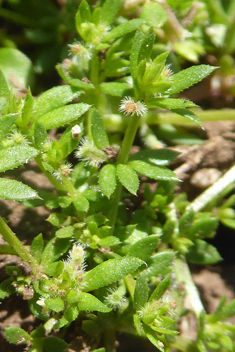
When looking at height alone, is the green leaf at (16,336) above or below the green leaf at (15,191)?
below

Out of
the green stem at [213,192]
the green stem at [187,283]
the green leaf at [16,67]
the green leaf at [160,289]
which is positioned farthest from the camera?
the green leaf at [16,67]

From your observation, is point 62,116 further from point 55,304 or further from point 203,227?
point 203,227

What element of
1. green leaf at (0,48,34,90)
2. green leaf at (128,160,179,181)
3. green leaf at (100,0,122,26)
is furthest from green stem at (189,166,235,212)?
green leaf at (0,48,34,90)

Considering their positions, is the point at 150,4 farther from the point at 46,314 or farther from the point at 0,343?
the point at 0,343

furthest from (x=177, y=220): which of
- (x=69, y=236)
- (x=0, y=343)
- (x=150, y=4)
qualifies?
(x=150, y=4)

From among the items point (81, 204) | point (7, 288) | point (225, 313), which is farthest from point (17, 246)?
point (225, 313)

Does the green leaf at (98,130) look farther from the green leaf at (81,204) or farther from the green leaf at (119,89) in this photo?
the green leaf at (81,204)

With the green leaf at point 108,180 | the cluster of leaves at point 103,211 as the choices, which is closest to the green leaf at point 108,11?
the cluster of leaves at point 103,211
